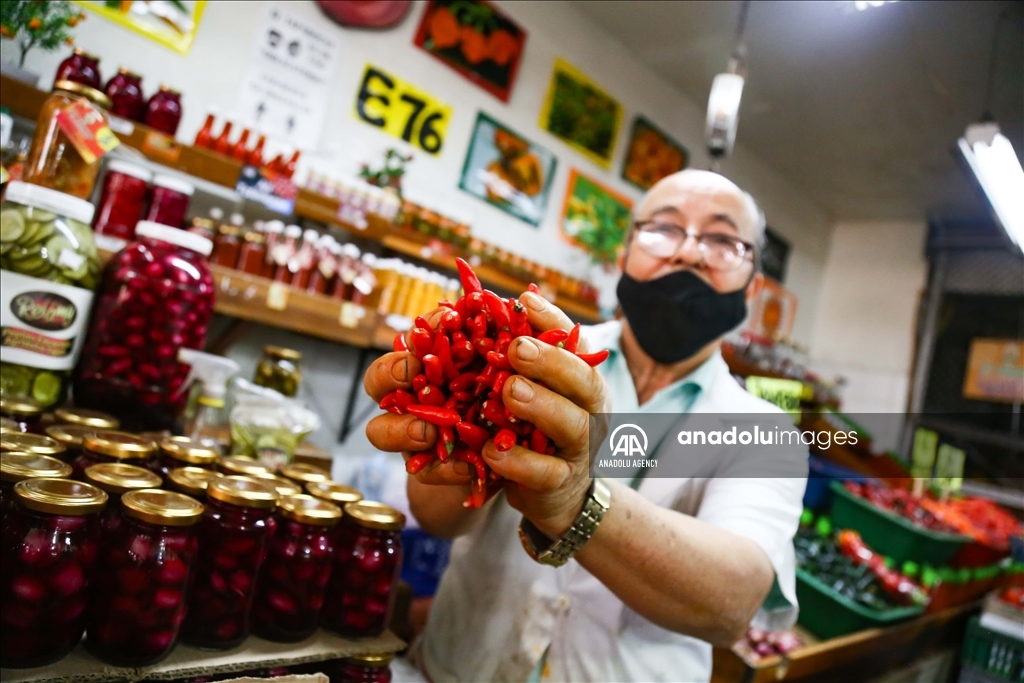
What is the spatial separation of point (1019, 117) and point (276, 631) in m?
2.74

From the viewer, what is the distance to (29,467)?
2.12ft

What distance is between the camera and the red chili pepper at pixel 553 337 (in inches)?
23.0

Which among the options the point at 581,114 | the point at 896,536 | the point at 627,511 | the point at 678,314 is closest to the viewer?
the point at 627,511

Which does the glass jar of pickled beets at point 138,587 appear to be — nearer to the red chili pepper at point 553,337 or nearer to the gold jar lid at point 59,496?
the gold jar lid at point 59,496

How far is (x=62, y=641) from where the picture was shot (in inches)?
22.4

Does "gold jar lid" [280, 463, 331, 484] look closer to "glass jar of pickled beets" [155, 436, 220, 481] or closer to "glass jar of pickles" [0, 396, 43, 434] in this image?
"glass jar of pickled beets" [155, 436, 220, 481]

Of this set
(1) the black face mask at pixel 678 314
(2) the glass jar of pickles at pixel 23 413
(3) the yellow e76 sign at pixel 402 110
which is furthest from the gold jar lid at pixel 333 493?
(3) the yellow e76 sign at pixel 402 110

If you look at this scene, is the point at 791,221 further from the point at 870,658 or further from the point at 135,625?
the point at 135,625

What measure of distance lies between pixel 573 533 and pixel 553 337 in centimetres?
29

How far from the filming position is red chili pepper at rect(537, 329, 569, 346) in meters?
0.58

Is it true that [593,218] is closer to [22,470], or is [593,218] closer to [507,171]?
[507,171]

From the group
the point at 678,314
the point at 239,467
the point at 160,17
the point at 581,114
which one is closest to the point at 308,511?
the point at 239,467

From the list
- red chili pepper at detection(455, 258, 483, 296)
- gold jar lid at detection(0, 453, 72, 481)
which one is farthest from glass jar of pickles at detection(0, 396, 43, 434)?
red chili pepper at detection(455, 258, 483, 296)

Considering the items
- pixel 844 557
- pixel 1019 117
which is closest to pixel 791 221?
pixel 1019 117
